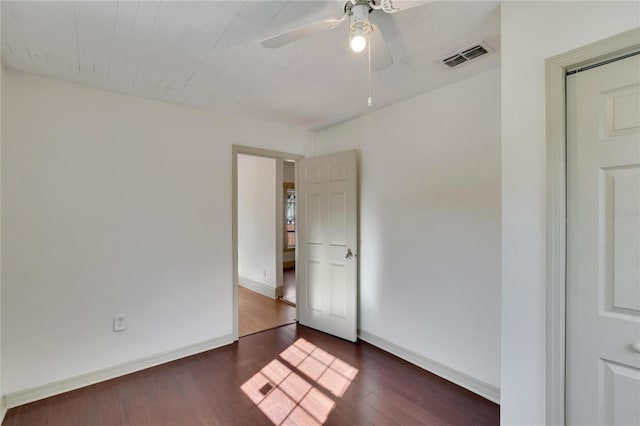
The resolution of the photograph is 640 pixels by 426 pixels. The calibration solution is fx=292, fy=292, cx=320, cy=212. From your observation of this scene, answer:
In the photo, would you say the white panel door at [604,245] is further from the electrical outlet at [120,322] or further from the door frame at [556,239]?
the electrical outlet at [120,322]

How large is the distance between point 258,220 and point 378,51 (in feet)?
12.7

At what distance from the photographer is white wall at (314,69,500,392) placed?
7.09 ft

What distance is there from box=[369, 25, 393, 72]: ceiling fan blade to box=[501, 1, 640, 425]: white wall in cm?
58

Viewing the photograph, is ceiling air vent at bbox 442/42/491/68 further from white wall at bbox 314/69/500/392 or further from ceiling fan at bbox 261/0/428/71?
ceiling fan at bbox 261/0/428/71

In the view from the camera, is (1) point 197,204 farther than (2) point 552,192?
Yes

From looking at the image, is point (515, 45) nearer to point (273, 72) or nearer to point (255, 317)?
point (273, 72)

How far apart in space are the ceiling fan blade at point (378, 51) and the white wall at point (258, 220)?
10.5 ft

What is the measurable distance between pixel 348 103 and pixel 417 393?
2.53 metres

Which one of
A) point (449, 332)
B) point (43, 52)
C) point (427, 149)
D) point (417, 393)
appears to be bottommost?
point (417, 393)

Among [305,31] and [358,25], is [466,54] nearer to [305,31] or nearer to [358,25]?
[358,25]

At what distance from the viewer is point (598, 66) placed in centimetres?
124

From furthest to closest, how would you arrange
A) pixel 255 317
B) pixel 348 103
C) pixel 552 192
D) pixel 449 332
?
pixel 255 317 → pixel 348 103 → pixel 449 332 → pixel 552 192

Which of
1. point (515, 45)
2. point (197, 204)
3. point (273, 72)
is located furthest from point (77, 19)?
point (515, 45)

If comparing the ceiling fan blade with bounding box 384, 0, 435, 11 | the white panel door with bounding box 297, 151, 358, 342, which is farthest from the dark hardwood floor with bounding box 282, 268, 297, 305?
the ceiling fan blade with bounding box 384, 0, 435, 11
